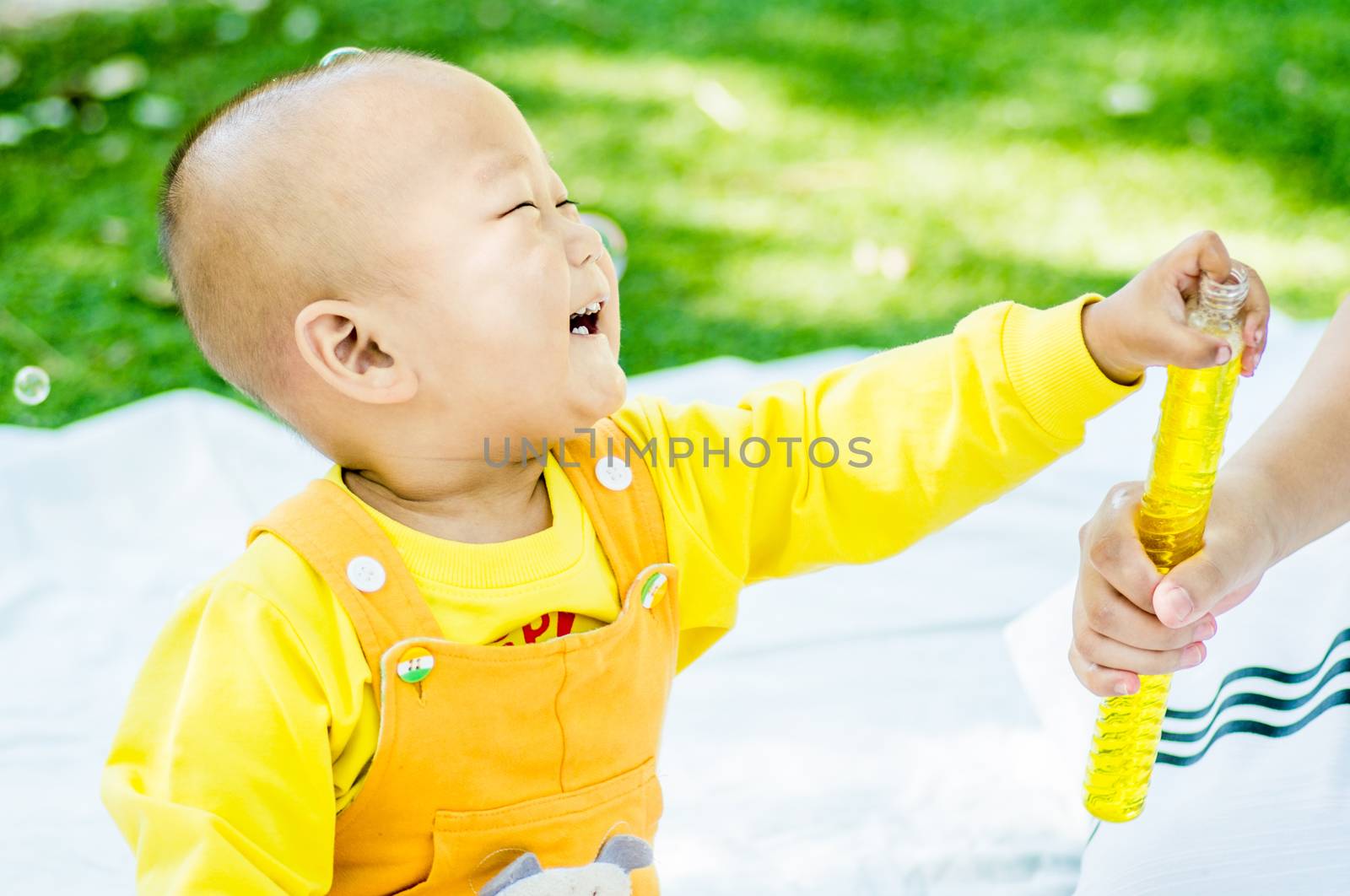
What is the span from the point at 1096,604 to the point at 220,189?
69cm

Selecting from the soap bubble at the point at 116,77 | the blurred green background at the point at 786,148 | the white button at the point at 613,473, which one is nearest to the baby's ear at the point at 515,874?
the white button at the point at 613,473

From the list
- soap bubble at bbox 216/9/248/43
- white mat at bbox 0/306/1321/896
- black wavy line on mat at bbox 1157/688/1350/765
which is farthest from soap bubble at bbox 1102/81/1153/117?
black wavy line on mat at bbox 1157/688/1350/765

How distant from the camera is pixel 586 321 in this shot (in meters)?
1.17

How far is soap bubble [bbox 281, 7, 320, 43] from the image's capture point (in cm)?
311

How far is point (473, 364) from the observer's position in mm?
1111

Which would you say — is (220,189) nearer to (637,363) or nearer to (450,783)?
(450,783)

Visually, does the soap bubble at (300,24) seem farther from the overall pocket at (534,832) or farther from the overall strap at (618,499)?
the overall pocket at (534,832)

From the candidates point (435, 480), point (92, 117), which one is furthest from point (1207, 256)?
point (92, 117)

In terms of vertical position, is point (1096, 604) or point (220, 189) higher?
point (220, 189)

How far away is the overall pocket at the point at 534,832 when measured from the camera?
1113 mm

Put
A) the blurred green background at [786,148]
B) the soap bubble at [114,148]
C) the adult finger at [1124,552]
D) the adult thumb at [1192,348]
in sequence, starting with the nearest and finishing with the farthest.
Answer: the adult thumb at [1192,348] < the adult finger at [1124,552] < the blurred green background at [786,148] < the soap bubble at [114,148]

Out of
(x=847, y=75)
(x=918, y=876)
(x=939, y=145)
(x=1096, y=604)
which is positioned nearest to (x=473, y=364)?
(x=1096, y=604)

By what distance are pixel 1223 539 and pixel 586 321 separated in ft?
1.60

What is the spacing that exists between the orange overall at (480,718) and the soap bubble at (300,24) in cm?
220
